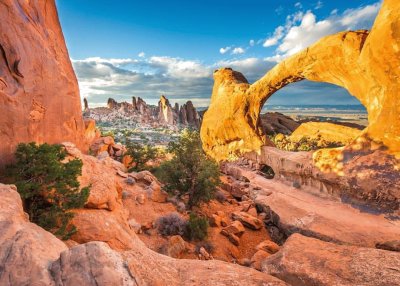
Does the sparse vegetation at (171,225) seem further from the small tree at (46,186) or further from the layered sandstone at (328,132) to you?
the layered sandstone at (328,132)

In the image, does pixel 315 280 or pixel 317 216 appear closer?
pixel 315 280

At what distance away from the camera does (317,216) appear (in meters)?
9.92

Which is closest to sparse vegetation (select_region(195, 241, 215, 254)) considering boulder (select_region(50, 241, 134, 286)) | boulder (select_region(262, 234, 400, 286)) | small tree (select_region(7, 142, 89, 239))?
boulder (select_region(262, 234, 400, 286))

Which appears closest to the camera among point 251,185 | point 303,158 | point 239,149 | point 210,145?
point 303,158

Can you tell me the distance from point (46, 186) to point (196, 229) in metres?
4.93

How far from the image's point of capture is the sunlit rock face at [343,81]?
9.59 metres

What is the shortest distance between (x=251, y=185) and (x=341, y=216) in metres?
6.34

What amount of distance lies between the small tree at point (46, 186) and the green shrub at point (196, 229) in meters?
3.97

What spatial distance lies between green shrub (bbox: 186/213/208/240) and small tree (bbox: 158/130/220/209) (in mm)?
2655

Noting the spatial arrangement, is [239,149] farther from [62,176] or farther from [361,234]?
[62,176]

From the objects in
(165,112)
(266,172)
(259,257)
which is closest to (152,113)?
(165,112)

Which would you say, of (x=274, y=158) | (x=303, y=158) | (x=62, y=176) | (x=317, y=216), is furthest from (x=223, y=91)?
(x=62, y=176)

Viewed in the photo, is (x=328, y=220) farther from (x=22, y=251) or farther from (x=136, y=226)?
(x=22, y=251)

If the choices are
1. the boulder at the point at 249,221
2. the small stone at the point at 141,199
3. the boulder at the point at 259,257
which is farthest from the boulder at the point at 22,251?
the boulder at the point at 249,221
